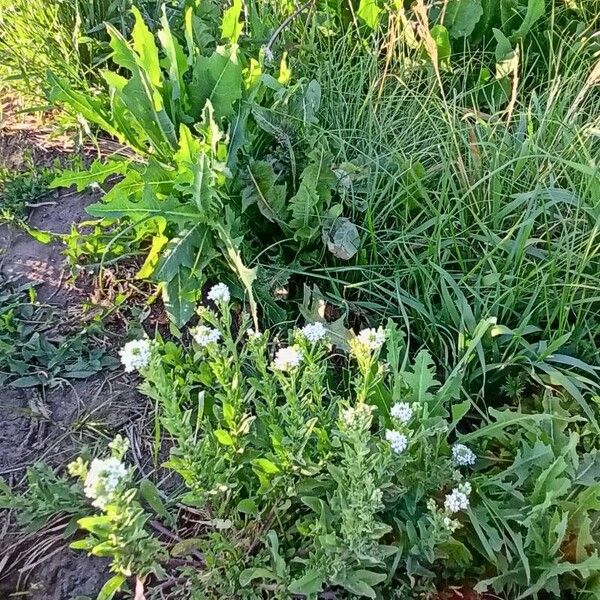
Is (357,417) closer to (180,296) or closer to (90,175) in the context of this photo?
(180,296)

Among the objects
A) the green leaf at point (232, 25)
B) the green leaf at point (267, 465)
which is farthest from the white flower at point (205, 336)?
the green leaf at point (232, 25)

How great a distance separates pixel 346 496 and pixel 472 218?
0.99 metres

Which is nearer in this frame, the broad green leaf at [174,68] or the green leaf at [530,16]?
the broad green leaf at [174,68]

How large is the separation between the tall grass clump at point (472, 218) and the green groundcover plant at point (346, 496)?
0.95 ft

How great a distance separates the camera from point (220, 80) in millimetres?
→ 1703

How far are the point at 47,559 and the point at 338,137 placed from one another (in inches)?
49.4

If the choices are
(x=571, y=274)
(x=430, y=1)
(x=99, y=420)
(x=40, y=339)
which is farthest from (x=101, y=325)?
(x=430, y=1)

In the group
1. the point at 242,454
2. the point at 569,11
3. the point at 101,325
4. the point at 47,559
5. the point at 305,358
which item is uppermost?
the point at 569,11

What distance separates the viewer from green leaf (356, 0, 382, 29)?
2.15 metres

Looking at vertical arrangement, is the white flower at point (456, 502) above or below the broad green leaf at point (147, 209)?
below

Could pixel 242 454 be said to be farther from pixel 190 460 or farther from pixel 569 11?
pixel 569 11

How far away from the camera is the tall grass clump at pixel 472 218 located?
1.62 meters

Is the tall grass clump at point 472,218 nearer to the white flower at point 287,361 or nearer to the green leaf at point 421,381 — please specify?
the green leaf at point 421,381

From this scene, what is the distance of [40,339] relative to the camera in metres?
1.66
